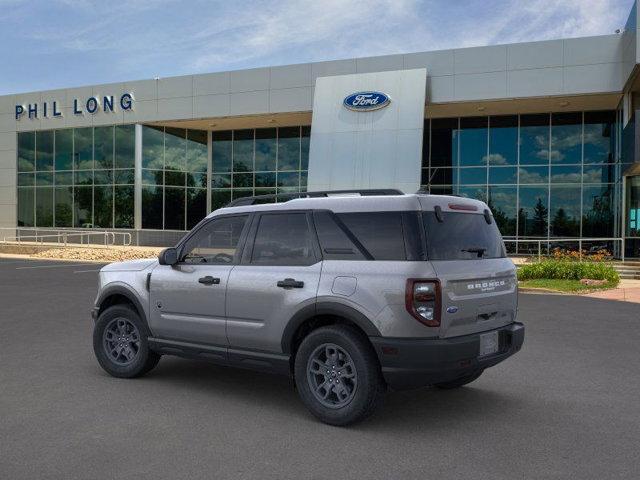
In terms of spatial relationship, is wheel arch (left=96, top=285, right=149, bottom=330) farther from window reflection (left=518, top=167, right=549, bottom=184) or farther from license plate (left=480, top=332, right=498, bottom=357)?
window reflection (left=518, top=167, right=549, bottom=184)

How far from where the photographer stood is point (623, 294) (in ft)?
49.4

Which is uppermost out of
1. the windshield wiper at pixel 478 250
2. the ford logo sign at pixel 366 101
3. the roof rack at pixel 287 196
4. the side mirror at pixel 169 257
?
the ford logo sign at pixel 366 101

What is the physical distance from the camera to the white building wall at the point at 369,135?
84.3 feet

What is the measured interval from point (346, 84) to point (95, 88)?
15.3 m

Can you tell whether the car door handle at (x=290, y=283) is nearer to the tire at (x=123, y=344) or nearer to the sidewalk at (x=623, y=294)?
the tire at (x=123, y=344)

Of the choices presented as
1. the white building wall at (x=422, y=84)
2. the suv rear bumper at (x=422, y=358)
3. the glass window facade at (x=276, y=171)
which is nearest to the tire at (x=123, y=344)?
the suv rear bumper at (x=422, y=358)

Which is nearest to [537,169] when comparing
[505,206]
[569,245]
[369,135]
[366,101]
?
[505,206]

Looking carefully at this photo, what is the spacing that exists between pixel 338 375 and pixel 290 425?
1.83ft

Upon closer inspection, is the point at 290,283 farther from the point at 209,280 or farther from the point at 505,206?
the point at 505,206

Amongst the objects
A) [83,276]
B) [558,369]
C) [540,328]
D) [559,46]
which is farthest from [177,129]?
[558,369]

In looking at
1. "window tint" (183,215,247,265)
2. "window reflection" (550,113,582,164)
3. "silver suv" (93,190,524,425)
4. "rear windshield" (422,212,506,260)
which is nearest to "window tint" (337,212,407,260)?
"silver suv" (93,190,524,425)

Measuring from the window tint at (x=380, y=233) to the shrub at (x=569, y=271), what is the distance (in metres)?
13.6

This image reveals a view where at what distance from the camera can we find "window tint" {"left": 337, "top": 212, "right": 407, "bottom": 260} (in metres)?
4.90

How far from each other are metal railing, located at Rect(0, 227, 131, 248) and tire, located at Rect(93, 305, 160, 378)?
26.5 m
